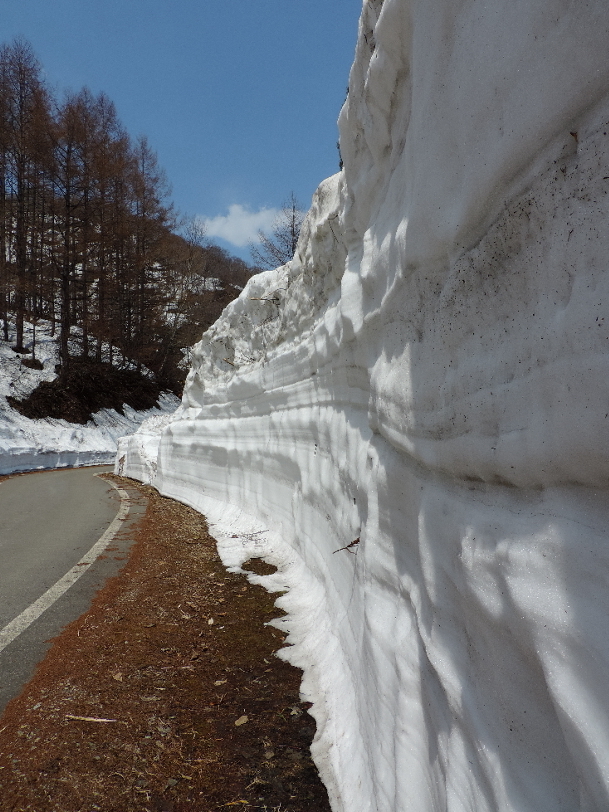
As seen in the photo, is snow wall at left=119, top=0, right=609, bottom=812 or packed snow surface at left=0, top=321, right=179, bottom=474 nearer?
snow wall at left=119, top=0, right=609, bottom=812

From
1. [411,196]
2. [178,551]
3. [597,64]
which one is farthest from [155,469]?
[597,64]

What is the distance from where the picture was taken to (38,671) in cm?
348

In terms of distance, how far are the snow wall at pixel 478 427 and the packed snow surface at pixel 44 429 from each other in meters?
21.9

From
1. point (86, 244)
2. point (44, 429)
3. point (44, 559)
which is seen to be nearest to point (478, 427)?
point (44, 559)

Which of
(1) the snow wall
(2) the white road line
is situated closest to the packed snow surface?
(2) the white road line

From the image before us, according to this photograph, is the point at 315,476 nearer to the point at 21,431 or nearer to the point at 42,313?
the point at 21,431

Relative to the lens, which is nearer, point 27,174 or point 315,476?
point 315,476

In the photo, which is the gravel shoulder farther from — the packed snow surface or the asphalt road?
the packed snow surface

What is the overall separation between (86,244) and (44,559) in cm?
2961

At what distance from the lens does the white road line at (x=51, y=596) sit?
4133 millimetres

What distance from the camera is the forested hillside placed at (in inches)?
1234

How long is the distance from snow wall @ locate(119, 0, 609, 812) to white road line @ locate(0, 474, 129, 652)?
2378 millimetres

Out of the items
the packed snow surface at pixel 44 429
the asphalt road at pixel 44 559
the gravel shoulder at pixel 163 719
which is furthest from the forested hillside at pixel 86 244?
the gravel shoulder at pixel 163 719

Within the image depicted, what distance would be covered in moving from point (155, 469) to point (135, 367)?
23.6 metres
